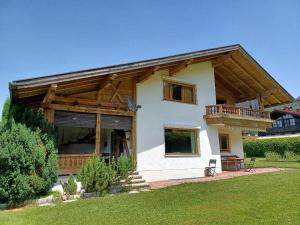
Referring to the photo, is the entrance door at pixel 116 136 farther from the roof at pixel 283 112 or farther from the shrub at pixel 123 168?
the roof at pixel 283 112

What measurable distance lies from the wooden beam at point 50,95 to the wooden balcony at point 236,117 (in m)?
11.0

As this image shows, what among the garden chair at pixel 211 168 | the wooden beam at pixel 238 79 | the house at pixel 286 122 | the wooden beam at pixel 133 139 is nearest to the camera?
the wooden beam at pixel 133 139

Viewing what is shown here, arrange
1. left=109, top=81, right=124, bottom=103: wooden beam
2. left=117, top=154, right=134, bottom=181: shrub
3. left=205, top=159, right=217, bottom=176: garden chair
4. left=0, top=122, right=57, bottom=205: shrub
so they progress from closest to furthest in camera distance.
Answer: left=0, top=122, right=57, bottom=205: shrub → left=117, top=154, right=134, bottom=181: shrub → left=109, top=81, right=124, bottom=103: wooden beam → left=205, top=159, right=217, bottom=176: garden chair

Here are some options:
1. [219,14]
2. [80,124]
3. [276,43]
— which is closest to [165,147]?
[80,124]

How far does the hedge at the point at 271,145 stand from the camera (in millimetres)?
35906

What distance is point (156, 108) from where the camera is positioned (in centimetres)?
1700

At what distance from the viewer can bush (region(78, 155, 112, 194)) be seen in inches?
455

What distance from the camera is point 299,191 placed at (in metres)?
10.5

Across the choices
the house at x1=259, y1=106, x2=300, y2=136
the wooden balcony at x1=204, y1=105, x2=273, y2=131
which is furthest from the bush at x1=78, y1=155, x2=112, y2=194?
the house at x1=259, y1=106, x2=300, y2=136

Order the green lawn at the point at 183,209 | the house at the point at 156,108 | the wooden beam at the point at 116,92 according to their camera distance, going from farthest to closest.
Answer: the wooden beam at the point at 116,92, the house at the point at 156,108, the green lawn at the point at 183,209

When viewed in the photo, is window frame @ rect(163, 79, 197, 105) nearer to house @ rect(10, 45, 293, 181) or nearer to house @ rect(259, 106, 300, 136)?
house @ rect(10, 45, 293, 181)

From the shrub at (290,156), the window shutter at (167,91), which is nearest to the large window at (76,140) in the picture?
the window shutter at (167,91)

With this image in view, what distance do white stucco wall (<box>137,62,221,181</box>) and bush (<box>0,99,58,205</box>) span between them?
5667 millimetres

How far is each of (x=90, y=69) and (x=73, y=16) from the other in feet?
11.1
